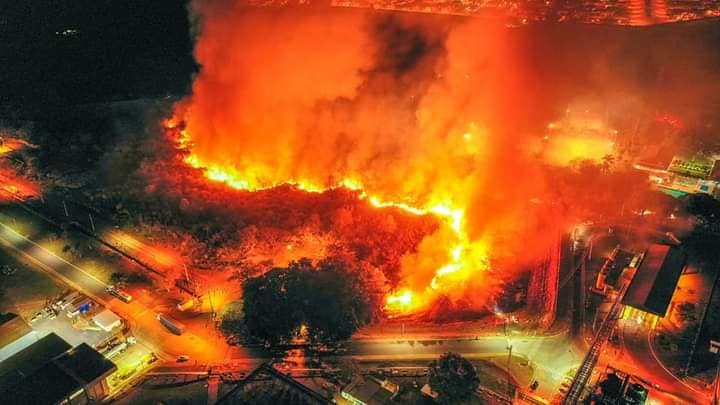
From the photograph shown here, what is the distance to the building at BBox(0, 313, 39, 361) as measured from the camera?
2481cm

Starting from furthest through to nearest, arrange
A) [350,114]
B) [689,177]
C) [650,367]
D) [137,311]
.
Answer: [689,177] → [350,114] → [137,311] → [650,367]

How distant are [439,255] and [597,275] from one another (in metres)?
9.92

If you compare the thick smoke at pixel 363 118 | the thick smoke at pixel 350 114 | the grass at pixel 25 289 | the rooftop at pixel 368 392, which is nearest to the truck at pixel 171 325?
the grass at pixel 25 289

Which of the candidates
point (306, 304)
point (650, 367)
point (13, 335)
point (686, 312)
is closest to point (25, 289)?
point (13, 335)

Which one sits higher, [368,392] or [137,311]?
[137,311]

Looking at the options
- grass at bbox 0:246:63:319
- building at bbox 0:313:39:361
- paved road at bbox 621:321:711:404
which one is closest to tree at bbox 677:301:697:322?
paved road at bbox 621:321:711:404

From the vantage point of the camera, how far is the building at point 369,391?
888 inches

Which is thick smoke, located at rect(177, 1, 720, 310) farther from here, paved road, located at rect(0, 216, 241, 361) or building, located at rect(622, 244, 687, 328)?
paved road, located at rect(0, 216, 241, 361)

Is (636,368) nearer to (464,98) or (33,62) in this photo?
(464,98)

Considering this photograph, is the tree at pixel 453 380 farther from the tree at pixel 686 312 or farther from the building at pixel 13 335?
the building at pixel 13 335

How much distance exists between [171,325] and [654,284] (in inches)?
1074

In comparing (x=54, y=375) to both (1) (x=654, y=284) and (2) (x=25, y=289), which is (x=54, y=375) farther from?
(1) (x=654, y=284)

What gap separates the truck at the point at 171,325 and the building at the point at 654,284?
24313 mm

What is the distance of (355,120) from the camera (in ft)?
133
